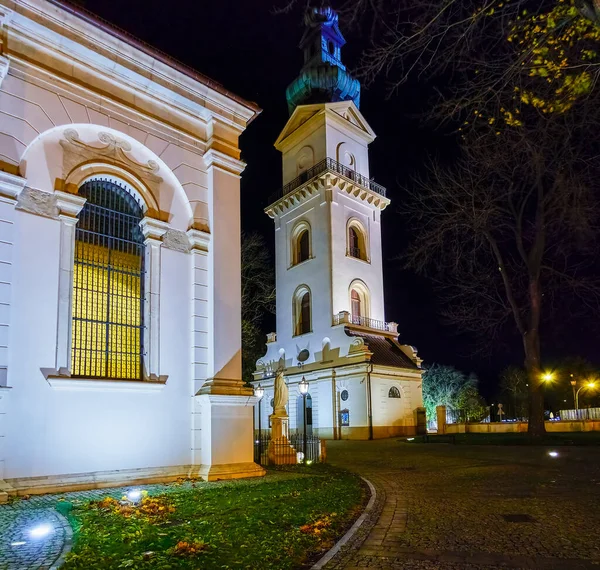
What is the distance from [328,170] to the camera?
128 feet

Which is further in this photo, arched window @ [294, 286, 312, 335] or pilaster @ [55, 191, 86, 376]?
arched window @ [294, 286, 312, 335]

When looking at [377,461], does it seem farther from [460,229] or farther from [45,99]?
[45,99]

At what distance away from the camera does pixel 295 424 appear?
38.7 m

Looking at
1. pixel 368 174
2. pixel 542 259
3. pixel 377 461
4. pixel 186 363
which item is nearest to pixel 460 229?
pixel 542 259

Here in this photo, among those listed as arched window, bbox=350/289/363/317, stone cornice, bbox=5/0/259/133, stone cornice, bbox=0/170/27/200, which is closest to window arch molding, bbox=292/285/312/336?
arched window, bbox=350/289/363/317

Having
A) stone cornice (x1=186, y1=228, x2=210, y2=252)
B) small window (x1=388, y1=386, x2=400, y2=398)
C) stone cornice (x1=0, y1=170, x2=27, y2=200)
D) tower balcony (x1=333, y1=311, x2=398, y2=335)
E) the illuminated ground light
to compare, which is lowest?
the illuminated ground light

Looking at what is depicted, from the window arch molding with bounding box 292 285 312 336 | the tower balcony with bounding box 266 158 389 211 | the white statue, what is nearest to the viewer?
the white statue

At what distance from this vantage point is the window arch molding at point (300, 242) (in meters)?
41.7

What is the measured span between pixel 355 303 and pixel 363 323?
6.10 ft

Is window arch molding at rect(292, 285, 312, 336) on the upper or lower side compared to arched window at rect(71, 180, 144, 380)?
upper

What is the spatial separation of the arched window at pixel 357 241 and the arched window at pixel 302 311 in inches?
179

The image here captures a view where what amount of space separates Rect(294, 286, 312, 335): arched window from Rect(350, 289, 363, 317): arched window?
3155mm

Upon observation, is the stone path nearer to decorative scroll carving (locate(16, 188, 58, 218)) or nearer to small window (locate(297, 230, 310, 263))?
decorative scroll carving (locate(16, 188, 58, 218))

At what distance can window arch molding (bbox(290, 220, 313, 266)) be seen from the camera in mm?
41681
